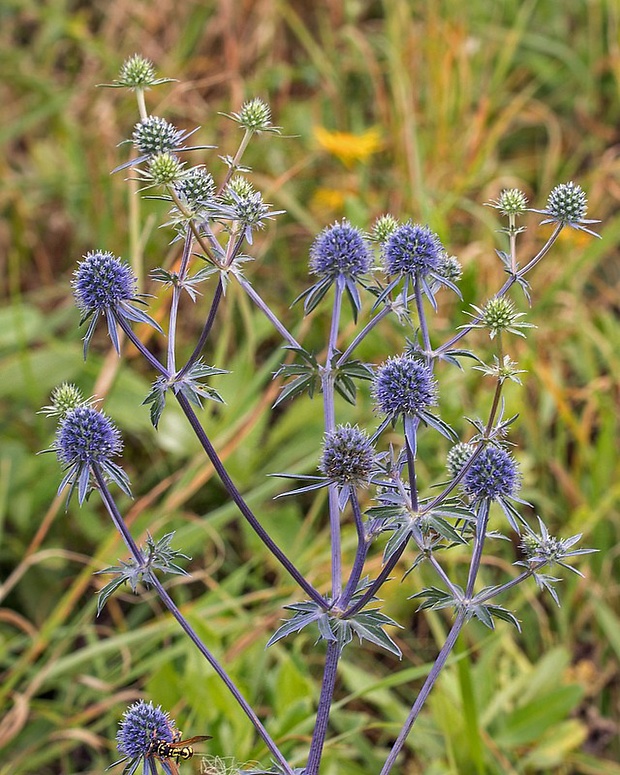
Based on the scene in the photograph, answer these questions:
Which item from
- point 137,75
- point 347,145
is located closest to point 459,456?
point 137,75

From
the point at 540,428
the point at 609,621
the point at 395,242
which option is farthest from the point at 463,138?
the point at 395,242

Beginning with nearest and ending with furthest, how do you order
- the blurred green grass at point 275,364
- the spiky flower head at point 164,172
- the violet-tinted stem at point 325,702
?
1. the spiky flower head at point 164,172
2. the violet-tinted stem at point 325,702
3. the blurred green grass at point 275,364

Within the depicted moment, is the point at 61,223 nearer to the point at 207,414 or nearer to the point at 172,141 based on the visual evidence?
the point at 207,414

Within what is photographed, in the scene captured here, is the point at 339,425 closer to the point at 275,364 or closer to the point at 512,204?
the point at 512,204

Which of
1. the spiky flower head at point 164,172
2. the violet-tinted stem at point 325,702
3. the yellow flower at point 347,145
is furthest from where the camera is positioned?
the yellow flower at point 347,145

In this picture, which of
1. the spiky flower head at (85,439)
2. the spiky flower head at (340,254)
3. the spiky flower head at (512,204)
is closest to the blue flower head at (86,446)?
the spiky flower head at (85,439)

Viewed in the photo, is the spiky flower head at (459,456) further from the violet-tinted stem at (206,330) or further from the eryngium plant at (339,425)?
the violet-tinted stem at (206,330)
